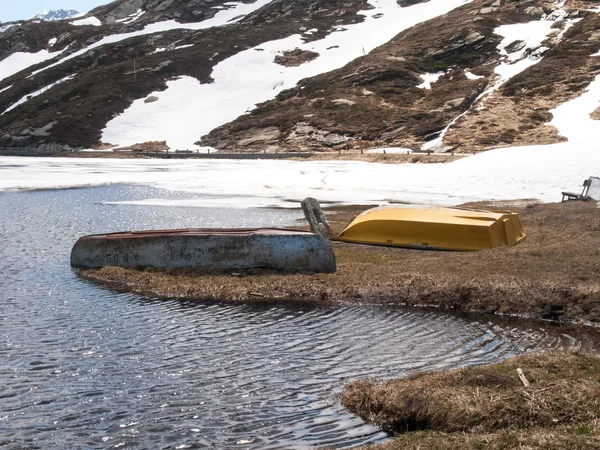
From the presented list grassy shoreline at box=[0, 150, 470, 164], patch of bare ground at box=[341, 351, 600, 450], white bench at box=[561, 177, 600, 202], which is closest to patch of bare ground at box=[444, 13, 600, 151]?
grassy shoreline at box=[0, 150, 470, 164]

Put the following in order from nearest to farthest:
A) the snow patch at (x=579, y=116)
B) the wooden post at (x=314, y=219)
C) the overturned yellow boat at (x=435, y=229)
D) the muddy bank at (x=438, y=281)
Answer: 1. the muddy bank at (x=438, y=281)
2. the overturned yellow boat at (x=435, y=229)
3. the wooden post at (x=314, y=219)
4. the snow patch at (x=579, y=116)

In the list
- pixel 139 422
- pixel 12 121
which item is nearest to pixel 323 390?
pixel 139 422

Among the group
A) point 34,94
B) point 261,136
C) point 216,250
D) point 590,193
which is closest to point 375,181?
point 590,193

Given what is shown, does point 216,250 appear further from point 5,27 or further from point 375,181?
point 5,27

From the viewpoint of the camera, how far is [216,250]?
677 inches

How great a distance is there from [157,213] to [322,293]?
54.7 feet

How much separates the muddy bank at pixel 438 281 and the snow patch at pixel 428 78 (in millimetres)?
73177

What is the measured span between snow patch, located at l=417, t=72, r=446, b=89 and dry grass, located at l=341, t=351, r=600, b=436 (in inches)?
3277

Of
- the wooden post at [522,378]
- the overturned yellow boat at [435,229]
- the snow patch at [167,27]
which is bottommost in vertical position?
the overturned yellow boat at [435,229]

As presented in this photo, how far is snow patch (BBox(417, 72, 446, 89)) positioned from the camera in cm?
8969

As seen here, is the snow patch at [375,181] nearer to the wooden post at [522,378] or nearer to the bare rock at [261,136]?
the wooden post at [522,378]

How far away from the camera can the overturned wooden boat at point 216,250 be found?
659 inches

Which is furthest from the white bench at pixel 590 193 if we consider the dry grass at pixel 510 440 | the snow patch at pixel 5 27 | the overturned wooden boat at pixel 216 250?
the snow patch at pixel 5 27

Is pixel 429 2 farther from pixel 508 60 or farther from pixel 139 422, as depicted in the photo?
pixel 139 422
